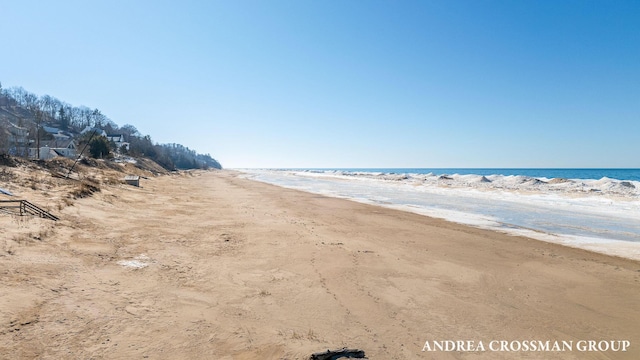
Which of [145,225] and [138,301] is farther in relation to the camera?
[145,225]

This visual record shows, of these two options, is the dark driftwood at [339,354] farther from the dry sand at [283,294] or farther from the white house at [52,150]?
the white house at [52,150]

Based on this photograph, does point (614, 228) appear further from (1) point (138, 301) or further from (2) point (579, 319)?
(1) point (138, 301)

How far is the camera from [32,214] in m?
10.4

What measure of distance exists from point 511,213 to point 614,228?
554 cm

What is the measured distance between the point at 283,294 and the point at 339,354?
8.70 ft

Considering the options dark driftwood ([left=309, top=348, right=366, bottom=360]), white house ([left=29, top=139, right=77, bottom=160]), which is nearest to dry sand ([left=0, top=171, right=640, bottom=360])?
dark driftwood ([left=309, top=348, right=366, bottom=360])

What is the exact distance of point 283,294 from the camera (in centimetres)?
680

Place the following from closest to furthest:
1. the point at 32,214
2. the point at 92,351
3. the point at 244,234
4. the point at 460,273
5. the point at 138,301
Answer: the point at 92,351 → the point at 138,301 → the point at 460,273 → the point at 32,214 → the point at 244,234

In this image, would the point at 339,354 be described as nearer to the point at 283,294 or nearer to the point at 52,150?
the point at 283,294

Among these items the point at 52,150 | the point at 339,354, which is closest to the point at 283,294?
the point at 339,354

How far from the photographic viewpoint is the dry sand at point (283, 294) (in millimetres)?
4711

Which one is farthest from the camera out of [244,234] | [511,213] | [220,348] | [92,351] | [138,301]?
[511,213]

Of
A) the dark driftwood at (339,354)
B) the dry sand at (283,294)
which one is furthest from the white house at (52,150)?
the dark driftwood at (339,354)

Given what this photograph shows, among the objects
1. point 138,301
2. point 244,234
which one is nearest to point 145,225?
point 244,234
